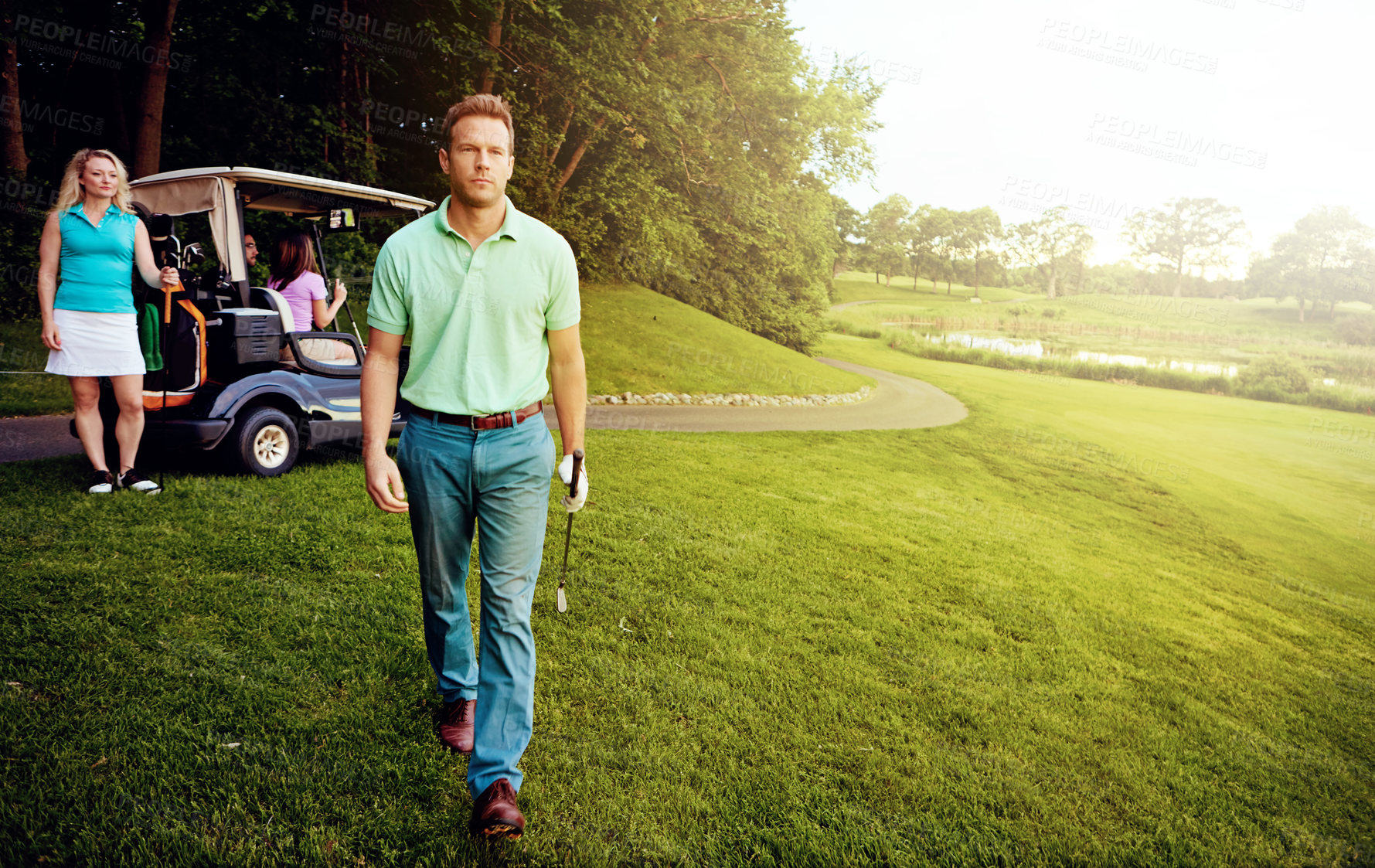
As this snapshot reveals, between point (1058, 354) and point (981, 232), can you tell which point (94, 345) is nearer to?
point (1058, 354)

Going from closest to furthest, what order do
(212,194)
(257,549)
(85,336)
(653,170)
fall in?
(257,549) → (85,336) → (212,194) → (653,170)

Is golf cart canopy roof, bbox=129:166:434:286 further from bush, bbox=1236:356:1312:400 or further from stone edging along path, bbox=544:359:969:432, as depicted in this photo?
bush, bbox=1236:356:1312:400

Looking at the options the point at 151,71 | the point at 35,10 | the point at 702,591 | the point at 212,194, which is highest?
the point at 35,10

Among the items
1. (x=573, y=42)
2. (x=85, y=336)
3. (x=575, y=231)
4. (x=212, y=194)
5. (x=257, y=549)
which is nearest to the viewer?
(x=257, y=549)

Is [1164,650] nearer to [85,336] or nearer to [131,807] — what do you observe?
[131,807]

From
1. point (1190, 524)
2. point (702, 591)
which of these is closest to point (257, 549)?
point (702, 591)

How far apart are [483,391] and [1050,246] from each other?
2627 inches

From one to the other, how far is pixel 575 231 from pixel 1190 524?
14.4 metres

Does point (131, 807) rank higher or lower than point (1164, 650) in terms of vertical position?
higher

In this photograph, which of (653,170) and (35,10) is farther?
(653,170)

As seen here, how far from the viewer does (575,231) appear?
737 inches

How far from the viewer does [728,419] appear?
44.7 ft

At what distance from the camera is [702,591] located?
4695 millimetres

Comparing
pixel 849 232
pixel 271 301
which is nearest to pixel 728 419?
pixel 271 301
